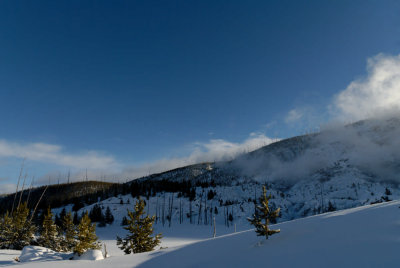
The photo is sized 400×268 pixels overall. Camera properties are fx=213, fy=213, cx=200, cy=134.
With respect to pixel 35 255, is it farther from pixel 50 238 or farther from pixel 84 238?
pixel 50 238

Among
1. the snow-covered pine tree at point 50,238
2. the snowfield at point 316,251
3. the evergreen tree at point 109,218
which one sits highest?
the snowfield at point 316,251

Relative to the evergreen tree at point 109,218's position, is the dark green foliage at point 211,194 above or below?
above

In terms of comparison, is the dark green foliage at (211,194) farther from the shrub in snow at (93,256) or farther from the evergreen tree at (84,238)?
the shrub in snow at (93,256)

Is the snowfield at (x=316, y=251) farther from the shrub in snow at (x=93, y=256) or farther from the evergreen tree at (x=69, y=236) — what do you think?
the evergreen tree at (x=69, y=236)

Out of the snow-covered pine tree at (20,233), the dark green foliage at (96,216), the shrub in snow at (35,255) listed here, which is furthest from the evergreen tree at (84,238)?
the dark green foliage at (96,216)

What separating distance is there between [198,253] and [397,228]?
475 inches

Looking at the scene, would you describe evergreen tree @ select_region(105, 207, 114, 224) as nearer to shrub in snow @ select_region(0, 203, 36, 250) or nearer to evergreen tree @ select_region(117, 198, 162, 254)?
shrub in snow @ select_region(0, 203, 36, 250)

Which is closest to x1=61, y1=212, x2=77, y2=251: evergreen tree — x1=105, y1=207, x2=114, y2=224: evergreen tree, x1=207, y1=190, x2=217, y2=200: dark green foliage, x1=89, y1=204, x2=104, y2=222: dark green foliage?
x1=89, y1=204, x2=104, y2=222: dark green foliage

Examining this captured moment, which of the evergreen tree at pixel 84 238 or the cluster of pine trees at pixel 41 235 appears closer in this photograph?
the evergreen tree at pixel 84 238

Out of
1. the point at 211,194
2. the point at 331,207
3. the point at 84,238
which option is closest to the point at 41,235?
the point at 84,238

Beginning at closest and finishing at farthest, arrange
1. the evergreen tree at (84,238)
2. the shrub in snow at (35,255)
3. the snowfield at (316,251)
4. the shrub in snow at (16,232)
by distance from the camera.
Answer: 1. the snowfield at (316,251)
2. the shrub in snow at (35,255)
3. the evergreen tree at (84,238)
4. the shrub in snow at (16,232)

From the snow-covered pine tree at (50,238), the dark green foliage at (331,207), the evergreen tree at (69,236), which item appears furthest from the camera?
the dark green foliage at (331,207)

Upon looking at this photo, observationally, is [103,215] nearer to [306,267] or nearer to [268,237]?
[268,237]

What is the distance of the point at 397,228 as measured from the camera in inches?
417
